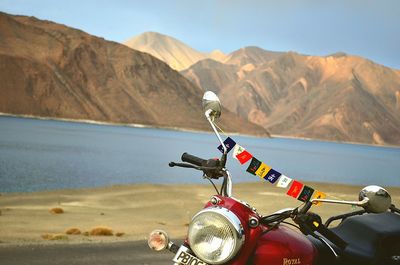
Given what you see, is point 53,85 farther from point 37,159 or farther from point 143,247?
point 143,247

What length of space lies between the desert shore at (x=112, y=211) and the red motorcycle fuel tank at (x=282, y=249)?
7072mm

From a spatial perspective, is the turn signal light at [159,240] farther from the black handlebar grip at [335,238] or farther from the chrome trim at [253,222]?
the black handlebar grip at [335,238]

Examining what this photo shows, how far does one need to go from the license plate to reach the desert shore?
690 centimetres

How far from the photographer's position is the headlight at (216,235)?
2.56 m

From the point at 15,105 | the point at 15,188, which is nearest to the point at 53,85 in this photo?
the point at 15,105

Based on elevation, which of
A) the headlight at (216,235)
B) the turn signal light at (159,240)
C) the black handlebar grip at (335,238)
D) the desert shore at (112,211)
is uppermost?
the black handlebar grip at (335,238)

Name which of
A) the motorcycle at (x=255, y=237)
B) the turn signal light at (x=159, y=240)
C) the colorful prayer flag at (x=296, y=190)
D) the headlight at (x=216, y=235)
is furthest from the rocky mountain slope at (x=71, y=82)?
the headlight at (x=216, y=235)

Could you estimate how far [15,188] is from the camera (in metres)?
28.5

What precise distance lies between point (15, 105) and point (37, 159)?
376 feet

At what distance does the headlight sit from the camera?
2559 mm

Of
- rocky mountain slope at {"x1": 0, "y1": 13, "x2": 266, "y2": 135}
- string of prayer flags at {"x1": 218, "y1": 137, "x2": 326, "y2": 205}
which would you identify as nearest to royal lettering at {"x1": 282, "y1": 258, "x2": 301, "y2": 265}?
string of prayer flags at {"x1": 218, "y1": 137, "x2": 326, "y2": 205}

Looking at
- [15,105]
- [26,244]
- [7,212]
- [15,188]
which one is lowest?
[15,105]

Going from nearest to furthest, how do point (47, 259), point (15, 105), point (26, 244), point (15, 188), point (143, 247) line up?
point (47, 259) → point (26, 244) → point (143, 247) → point (15, 188) → point (15, 105)

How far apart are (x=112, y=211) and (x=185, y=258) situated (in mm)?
16190
